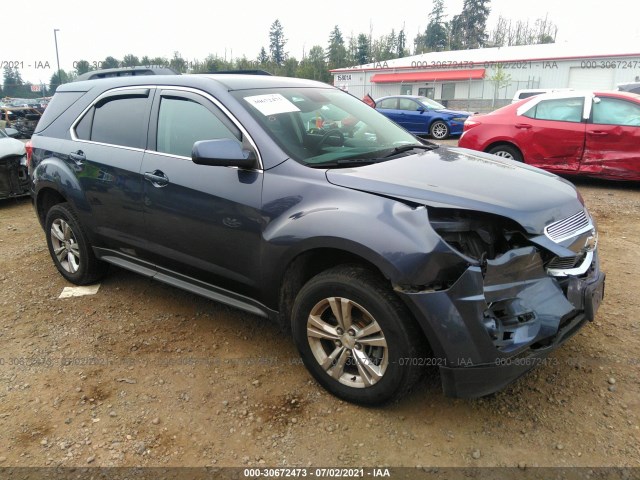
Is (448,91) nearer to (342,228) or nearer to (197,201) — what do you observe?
(197,201)

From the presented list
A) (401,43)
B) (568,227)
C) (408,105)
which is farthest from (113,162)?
(401,43)

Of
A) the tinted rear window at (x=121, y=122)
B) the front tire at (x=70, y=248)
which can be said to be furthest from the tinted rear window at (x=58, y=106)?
the front tire at (x=70, y=248)

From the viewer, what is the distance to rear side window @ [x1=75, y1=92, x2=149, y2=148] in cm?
341

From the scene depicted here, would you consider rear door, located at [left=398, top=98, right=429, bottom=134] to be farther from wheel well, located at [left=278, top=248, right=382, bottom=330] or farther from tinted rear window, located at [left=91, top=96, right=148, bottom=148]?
wheel well, located at [left=278, top=248, right=382, bottom=330]

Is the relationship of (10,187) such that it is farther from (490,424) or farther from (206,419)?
(490,424)

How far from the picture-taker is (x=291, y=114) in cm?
307

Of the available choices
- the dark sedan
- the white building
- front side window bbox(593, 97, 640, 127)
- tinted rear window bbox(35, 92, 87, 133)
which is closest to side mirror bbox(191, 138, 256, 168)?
tinted rear window bbox(35, 92, 87, 133)

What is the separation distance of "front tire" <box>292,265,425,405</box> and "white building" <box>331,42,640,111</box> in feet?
92.1

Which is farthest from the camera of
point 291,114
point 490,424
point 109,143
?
point 109,143

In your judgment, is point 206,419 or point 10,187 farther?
point 10,187

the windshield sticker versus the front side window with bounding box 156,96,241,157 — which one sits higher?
the windshield sticker

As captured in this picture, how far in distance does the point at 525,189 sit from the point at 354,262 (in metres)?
1.03

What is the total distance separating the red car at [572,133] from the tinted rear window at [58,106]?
19.5 ft

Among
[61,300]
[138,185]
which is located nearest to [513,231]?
[138,185]
